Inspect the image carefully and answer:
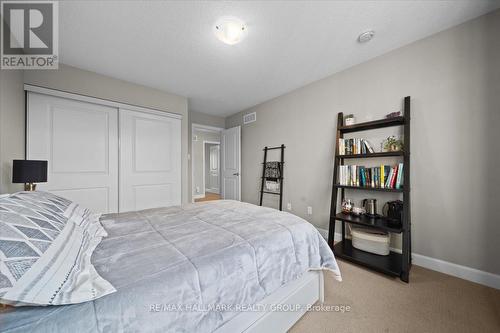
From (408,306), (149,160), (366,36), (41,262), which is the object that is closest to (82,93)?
(149,160)

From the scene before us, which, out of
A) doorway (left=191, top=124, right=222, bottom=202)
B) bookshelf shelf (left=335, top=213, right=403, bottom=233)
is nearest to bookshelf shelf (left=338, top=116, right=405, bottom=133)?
bookshelf shelf (left=335, top=213, right=403, bottom=233)

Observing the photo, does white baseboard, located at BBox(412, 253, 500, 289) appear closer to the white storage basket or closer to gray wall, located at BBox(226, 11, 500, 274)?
gray wall, located at BBox(226, 11, 500, 274)

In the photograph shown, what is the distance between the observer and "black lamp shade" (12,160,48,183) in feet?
5.21

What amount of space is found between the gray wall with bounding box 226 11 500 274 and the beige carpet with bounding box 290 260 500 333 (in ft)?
0.99

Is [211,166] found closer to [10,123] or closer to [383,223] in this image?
[10,123]

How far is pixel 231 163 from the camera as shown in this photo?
4.50m

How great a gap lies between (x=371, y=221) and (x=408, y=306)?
30.7 inches

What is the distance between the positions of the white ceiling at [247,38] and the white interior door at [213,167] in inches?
179

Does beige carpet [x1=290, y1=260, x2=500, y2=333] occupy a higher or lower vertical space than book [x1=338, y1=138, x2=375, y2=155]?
lower

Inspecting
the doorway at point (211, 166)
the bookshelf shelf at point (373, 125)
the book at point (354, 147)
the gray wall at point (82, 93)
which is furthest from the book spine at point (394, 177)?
the doorway at point (211, 166)

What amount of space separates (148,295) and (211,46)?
2296mm

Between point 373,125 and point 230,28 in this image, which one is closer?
point 230,28

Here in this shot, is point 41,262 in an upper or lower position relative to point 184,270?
upper

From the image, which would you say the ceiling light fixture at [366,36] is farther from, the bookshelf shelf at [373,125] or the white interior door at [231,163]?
the white interior door at [231,163]
